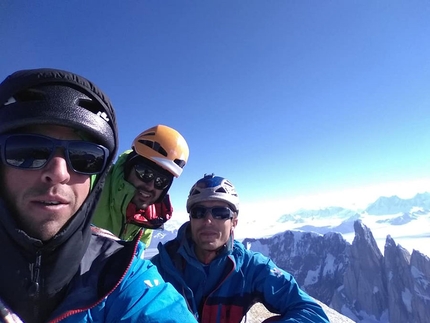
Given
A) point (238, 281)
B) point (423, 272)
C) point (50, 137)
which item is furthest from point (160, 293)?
point (423, 272)

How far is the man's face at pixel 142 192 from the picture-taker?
→ 700 cm

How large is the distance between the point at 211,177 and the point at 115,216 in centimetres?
284

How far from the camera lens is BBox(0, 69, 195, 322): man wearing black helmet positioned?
80.2 inches

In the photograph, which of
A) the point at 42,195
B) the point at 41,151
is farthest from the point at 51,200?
the point at 41,151

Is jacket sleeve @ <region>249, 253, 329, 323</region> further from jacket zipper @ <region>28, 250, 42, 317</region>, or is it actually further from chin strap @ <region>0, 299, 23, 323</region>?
chin strap @ <region>0, 299, 23, 323</region>

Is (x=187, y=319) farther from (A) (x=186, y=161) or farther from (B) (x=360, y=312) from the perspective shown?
(B) (x=360, y=312)

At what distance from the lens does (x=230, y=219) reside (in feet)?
19.7

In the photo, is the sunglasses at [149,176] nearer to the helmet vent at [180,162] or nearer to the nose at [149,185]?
the nose at [149,185]

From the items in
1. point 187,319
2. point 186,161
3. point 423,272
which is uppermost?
point 186,161

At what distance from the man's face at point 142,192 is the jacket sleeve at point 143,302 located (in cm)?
457

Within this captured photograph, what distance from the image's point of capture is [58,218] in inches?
85.2

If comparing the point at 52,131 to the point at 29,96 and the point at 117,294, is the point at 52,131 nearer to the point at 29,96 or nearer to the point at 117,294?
the point at 29,96

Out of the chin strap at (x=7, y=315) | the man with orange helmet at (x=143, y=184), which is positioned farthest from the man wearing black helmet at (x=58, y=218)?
the man with orange helmet at (x=143, y=184)

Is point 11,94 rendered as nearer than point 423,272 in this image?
Yes
